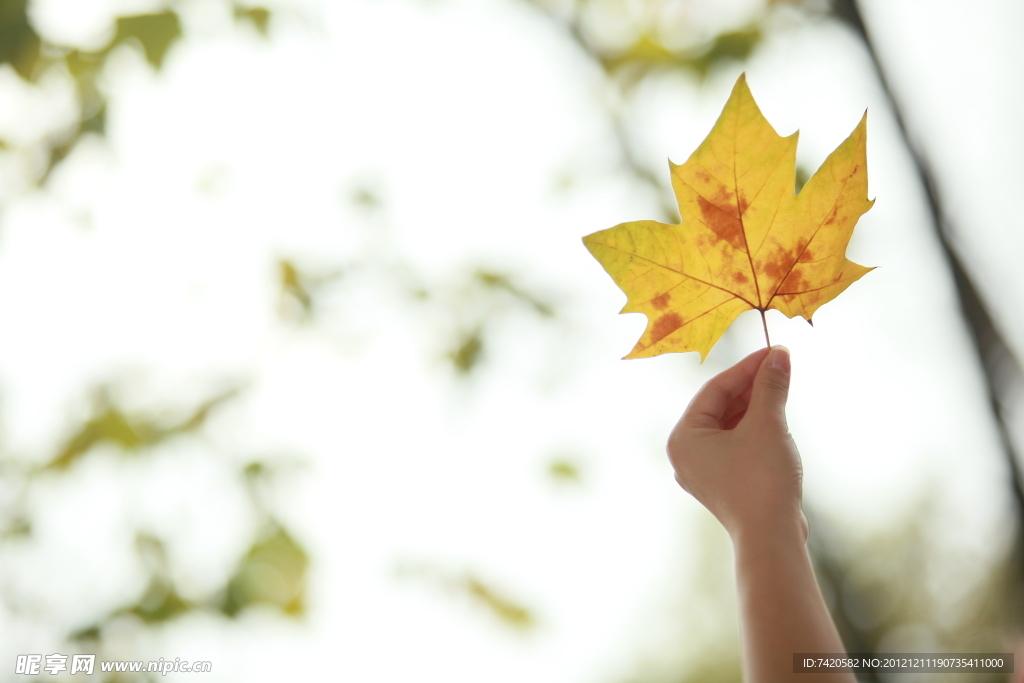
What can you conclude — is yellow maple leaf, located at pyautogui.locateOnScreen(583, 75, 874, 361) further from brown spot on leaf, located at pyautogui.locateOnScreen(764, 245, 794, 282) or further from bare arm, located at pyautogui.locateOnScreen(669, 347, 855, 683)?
bare arm, located at pyautogui.locateOnScreen(669, 347, 855, 683)

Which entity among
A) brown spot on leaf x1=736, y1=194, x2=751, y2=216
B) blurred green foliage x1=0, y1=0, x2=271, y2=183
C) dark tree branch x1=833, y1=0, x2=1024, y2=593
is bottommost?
dark tree branch x1=833, y1=0, x2=1024, y2=593

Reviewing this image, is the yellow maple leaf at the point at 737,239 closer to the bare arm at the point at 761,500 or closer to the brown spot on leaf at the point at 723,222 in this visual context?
the brown spot on leaf at the point at 723,222

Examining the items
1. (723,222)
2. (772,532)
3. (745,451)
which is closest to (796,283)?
(723,222)

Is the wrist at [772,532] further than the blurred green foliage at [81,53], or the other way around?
the blurred green foliage at [81,53]

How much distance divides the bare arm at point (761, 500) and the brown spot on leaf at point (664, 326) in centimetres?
15

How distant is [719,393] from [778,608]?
438 millimetres

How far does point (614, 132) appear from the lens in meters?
2.59

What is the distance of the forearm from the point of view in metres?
0.69

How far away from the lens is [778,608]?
2.43 feet

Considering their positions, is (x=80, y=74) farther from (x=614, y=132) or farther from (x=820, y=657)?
(x=820, y=657)

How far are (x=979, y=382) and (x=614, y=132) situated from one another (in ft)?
5.61

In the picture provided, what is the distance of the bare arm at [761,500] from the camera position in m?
0.71

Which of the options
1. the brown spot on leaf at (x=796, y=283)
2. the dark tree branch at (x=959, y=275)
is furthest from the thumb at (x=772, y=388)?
the dark tree branch at (x=959, y=275)

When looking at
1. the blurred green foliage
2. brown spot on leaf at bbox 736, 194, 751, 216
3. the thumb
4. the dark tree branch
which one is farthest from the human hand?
the blurred green foliage
